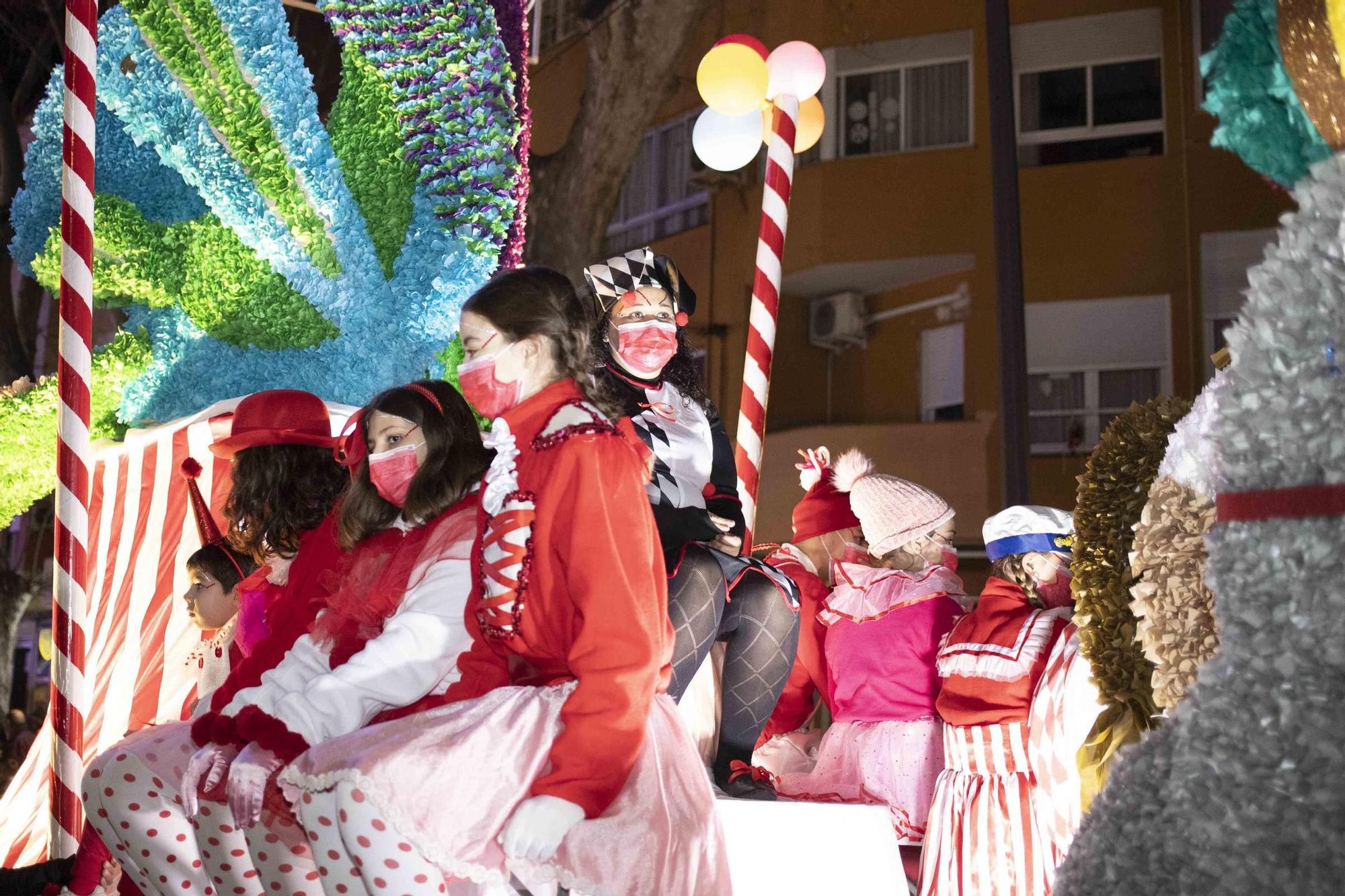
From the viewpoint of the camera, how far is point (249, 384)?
457 centimetres

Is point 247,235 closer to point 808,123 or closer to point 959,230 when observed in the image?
point 808,123

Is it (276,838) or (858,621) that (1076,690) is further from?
(276,838)

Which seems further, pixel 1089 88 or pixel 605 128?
pixel 1089 88

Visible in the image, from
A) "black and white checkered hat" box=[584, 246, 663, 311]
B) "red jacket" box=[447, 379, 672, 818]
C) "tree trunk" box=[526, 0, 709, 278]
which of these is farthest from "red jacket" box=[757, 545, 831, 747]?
"tree trunk" box=[526, 0, 709, 278]

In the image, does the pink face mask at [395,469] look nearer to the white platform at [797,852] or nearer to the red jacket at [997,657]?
the white platform at [797,852]

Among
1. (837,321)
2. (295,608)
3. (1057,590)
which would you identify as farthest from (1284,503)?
(837,321)

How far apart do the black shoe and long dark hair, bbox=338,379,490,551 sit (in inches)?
41.8

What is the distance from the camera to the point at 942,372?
1195 cm

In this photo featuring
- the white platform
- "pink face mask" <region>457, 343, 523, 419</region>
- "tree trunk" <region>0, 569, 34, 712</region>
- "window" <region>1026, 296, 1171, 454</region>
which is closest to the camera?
"pink face mask" <region>457, 343, 523, 419</region>

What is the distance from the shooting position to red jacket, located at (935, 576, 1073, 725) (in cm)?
329

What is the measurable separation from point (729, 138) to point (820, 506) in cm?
127

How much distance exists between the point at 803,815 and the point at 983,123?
10.2 m

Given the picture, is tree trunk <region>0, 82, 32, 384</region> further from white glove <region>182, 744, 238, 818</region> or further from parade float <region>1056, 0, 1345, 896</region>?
parade float <region>1056, 0, 1345, 896</region>

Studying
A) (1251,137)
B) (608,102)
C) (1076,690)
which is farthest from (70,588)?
(608,102)
